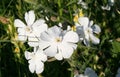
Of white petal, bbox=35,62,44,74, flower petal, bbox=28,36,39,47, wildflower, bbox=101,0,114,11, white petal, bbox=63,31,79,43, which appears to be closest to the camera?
white petal, bbox=63,31,79,43

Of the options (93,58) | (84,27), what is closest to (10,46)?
(93,58)

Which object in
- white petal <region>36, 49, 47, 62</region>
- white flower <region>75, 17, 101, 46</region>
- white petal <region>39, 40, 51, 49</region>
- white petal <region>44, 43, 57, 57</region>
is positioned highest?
white flower <region>75, 17, 101, 46</region>

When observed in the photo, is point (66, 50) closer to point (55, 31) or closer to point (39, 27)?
point (55, 31)

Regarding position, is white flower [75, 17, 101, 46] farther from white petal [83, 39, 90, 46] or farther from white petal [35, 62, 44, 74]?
white petal [35, 62, 44, 74]

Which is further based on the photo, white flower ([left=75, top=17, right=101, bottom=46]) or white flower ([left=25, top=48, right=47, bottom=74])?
white flower ([left=25, top=48, right=47, bottom=74])

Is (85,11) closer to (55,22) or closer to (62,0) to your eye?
(62,0)

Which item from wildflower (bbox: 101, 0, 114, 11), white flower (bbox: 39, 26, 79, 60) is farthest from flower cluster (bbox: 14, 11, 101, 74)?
wildflower (bbox: 101, 0, 114, 11)
